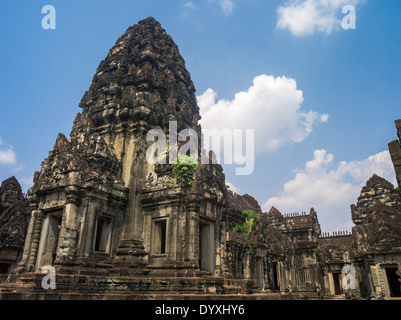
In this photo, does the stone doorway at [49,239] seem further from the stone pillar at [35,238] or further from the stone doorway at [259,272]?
the stone doorway at [259,272]

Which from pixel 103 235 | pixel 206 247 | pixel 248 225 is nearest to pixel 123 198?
pixel 103 235

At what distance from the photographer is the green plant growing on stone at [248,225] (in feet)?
57.8

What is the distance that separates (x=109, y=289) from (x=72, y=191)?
3622 mm

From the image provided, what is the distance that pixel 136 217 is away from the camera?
12.4m

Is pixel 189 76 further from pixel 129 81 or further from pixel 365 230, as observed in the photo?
pixel 365 230

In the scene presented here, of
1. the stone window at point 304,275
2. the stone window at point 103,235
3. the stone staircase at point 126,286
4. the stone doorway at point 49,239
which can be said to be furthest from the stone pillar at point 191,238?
the stone window at point 304,275

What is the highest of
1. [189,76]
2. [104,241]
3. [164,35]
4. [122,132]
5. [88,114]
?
[164,35]

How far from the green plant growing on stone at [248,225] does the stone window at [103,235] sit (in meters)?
7.76

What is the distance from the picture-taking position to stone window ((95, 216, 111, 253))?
11.7m

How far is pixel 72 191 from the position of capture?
10.9 m

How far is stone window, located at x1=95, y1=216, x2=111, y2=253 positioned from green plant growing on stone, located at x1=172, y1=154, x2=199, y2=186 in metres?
3.35

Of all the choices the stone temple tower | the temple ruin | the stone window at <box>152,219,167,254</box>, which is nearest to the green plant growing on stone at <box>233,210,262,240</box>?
the temple ruin
